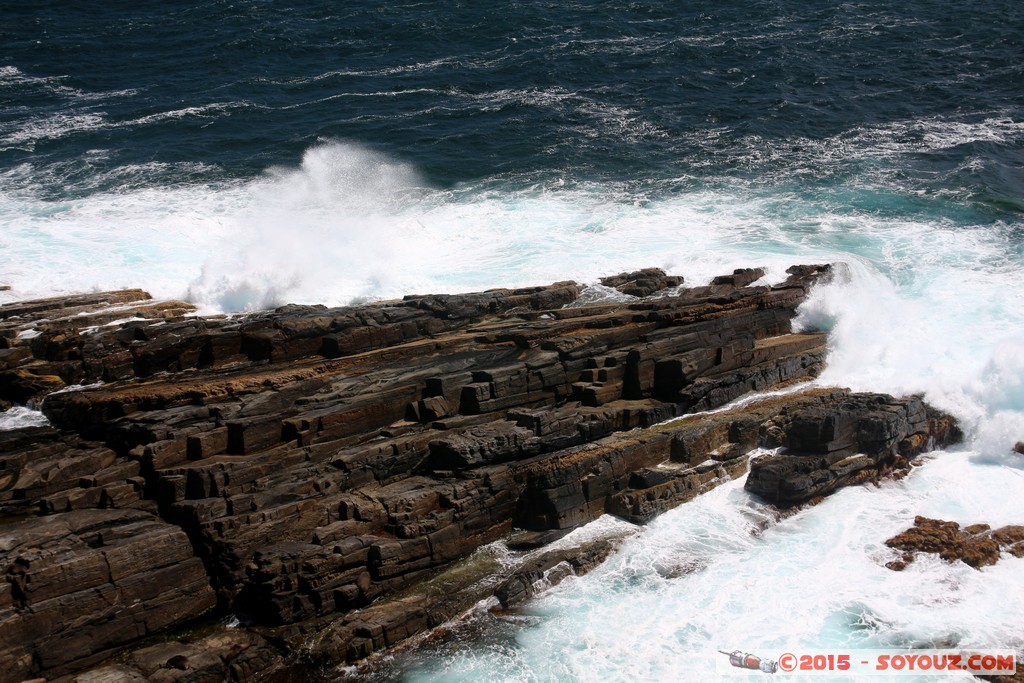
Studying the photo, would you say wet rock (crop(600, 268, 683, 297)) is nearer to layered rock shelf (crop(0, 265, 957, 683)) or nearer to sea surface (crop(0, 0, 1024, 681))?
sea surface (crop(0, 0, 1024, 681))

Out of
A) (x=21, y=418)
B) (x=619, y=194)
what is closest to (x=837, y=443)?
(x=619, y=194)

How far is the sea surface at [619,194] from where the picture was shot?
71.0 feet

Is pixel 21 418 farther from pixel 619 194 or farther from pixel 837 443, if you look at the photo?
pixel 619 194

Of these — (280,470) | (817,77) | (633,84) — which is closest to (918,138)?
(817,77)

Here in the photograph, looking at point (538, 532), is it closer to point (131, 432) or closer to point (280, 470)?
point (280, 470)

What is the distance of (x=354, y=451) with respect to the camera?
76.2 ft

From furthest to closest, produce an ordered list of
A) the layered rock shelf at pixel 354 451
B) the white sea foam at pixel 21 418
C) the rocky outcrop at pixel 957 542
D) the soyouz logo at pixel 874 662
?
the white sea foam at pixel 21 418
the rocky outcrop at pixel 957 542
the soyouz logo at pixel 874 662
the layered rock shelf at pixel 354 451

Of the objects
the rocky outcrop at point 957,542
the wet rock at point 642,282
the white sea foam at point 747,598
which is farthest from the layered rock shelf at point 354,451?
the rocky outcrop at point 957,542

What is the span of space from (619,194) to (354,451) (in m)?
26.2

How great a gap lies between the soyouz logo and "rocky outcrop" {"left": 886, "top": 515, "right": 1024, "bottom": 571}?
120 inches

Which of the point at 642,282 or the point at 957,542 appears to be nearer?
the point at 957,542

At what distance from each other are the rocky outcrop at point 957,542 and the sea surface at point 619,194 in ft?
1.15

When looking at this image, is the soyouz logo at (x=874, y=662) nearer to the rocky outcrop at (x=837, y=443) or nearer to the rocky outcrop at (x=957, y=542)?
the rocky outcrop at (x=957, y=542)

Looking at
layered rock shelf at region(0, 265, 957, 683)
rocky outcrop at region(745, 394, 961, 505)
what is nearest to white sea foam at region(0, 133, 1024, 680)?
rocky outcrop at region(745, 394, 961, 505)
